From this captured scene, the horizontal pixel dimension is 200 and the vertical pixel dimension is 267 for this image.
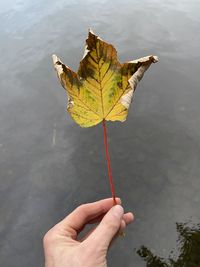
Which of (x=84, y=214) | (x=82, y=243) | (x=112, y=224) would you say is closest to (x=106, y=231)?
(x=112, y=224)

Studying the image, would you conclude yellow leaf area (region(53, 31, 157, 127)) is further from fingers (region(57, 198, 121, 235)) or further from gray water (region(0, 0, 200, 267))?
gray water (region(0, 0, 200, 267))

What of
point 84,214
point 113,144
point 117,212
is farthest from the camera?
point 113,144

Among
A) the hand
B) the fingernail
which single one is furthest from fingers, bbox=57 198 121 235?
the fingernail

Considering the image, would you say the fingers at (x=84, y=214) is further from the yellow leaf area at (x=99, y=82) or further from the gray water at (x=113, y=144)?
the gray water at (x=113, y=144)

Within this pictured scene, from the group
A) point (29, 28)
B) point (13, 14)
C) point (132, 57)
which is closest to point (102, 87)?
point (132, 57)

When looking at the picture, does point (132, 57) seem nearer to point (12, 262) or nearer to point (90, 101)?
point (12, 262)

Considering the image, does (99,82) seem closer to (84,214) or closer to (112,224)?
(112,224)
